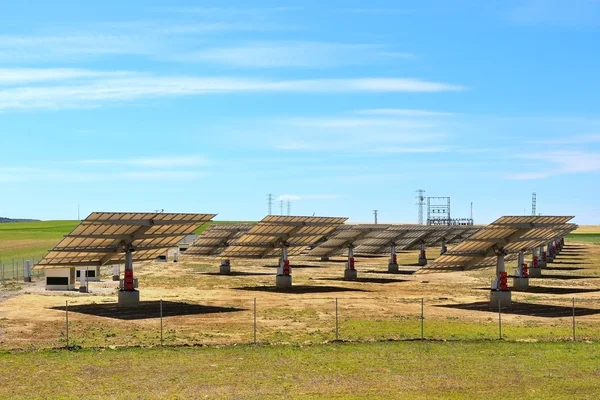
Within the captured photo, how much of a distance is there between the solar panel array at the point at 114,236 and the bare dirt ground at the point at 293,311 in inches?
120

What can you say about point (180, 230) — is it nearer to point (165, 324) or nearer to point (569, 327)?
point (165, 324)

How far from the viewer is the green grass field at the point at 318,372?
1053 inches

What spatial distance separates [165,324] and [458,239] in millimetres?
100679

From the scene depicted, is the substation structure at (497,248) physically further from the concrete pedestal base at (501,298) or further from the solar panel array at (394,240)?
the solar panel array at (394,240)

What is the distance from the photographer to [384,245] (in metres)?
102

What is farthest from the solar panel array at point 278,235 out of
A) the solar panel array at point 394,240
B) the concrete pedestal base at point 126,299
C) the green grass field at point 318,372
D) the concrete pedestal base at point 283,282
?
the green grass field at point 318,372

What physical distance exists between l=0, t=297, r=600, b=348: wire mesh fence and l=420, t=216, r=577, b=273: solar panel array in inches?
124

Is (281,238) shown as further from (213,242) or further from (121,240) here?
(213,242)

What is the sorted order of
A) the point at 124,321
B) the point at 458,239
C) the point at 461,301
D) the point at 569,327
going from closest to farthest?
the point at 569,327 → the point at 124,321 → the point at 461,301 → the point at 458,239

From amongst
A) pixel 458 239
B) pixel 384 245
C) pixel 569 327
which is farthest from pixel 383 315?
pixel 458 239

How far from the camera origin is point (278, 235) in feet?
238

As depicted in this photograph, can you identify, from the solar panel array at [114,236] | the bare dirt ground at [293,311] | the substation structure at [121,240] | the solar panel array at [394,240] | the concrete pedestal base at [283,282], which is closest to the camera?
the bare dirt ground at [293,311]

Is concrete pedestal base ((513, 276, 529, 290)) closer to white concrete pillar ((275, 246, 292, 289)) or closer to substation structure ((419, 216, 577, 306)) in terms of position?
substation structure ((419, 216, 577, 306))

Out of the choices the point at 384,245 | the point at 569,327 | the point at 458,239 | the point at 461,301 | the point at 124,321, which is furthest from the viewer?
the point at 458,239
